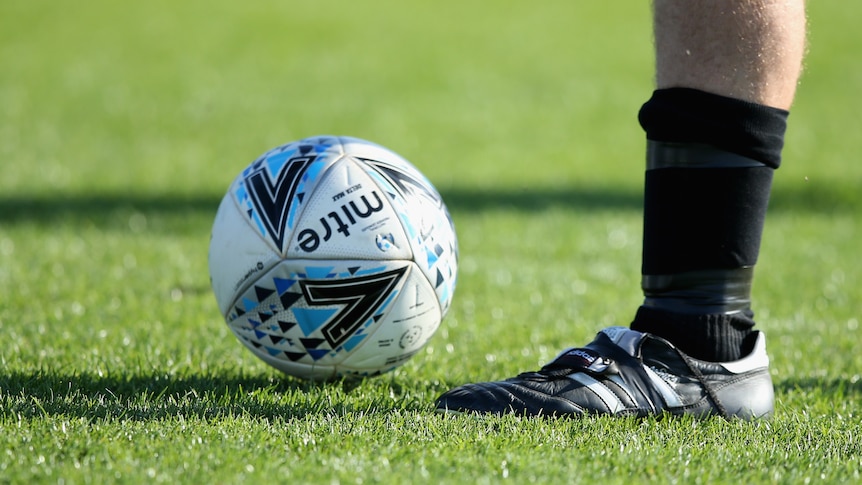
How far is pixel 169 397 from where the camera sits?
2.87 meters

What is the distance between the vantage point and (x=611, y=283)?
5887 mm

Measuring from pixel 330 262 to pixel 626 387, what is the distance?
3.32ft

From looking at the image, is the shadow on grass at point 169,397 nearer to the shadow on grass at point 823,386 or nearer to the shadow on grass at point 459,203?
the shadow on grass at point 823,386

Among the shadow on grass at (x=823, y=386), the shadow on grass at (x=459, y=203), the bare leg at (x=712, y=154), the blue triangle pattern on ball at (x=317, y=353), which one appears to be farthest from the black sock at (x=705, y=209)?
the shadow on grass at (x=459, y=203)

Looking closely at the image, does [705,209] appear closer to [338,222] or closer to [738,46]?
[738,46]

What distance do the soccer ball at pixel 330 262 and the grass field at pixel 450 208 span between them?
168 millimetres

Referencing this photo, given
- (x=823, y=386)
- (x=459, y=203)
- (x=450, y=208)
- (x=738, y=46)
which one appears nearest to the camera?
(x=738, y=46)

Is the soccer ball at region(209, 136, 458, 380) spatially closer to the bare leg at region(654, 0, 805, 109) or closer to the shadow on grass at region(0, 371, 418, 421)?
the shadow on grass at region(0, 371, 418, 421)

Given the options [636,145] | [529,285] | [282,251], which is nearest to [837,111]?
[636,145]

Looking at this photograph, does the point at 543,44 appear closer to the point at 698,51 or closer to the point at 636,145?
the point at 636,145

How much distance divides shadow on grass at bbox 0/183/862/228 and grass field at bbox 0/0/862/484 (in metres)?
0.05

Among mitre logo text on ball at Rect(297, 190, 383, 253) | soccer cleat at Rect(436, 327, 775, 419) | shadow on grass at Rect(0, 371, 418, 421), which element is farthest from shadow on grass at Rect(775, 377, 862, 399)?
mitre logo text on ball at Rect(297, 190, 383, 253)

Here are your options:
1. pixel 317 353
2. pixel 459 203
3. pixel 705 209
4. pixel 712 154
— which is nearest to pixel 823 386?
pixel 705 209

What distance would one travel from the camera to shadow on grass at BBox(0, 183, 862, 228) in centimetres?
760
